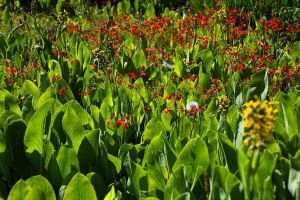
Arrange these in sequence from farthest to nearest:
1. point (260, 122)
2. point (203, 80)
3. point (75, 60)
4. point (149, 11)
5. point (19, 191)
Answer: point (149, 11)
point (75, 60)
point (203, 80)
point (19, 191)
point (260, 122)

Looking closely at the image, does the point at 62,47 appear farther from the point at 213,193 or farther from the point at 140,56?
the point at 213,193

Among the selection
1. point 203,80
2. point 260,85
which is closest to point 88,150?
point 260,85

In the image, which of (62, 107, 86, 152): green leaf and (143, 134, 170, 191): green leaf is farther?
(62, 107, 86, 152): green leaf

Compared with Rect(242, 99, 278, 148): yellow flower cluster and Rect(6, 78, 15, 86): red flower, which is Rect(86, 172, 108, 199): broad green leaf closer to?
Rect(242, 99, 278, 148): yellow flower cluster

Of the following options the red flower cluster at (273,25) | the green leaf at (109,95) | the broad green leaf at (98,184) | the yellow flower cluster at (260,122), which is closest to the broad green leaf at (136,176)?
the broad green leaf at (98,184)

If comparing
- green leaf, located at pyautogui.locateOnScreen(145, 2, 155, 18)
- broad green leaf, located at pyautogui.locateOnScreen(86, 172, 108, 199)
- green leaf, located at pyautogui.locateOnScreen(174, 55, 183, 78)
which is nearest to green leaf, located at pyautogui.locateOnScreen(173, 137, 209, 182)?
broad green leaf, located at pyautogui.locateOnScreen(86, 172, 108, 199)

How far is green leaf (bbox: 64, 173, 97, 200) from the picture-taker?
2.17m

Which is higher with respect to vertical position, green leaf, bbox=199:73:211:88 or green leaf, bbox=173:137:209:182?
green leaf, bbox=173:137:209:182

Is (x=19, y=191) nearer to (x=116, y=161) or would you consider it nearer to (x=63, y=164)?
(x=63, y=164)

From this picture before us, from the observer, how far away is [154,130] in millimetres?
3031

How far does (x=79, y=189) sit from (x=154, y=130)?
0.94 meters

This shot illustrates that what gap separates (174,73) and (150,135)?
1509 mm

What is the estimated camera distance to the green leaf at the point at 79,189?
2.17 m

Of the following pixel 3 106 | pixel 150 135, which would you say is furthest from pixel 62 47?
pixel 150 135
